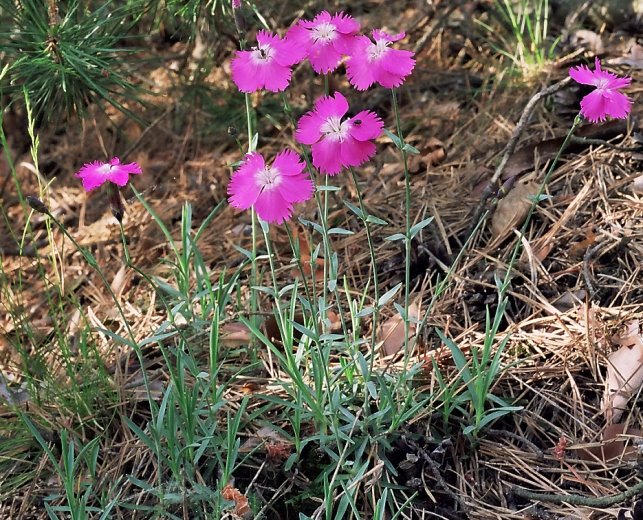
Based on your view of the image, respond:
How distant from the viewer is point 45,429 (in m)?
1.68

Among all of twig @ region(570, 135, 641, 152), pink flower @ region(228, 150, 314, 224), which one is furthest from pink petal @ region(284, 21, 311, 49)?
twig @ region(570, 135, 641, 152)

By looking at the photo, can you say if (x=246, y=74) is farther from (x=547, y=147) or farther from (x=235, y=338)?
(x=547, y=147)

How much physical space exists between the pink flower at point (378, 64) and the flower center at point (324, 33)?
5 cm

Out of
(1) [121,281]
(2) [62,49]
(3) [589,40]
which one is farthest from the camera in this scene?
(3) [589,40]

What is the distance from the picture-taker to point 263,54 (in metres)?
1.33

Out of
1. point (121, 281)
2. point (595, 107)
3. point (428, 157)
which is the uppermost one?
point (595, 107)

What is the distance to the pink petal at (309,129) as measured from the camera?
130cm

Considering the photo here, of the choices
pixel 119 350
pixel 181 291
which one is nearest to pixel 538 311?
pixel 181 291

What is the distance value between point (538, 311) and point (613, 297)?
6.9 inches

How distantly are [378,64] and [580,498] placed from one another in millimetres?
849

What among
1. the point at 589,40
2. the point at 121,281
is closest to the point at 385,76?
the point at 121,281

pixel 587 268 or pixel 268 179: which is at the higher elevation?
pixel 268 179

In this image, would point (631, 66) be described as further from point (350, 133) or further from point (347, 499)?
point (347, 499)

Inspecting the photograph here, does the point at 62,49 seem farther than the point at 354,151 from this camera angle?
Yes
